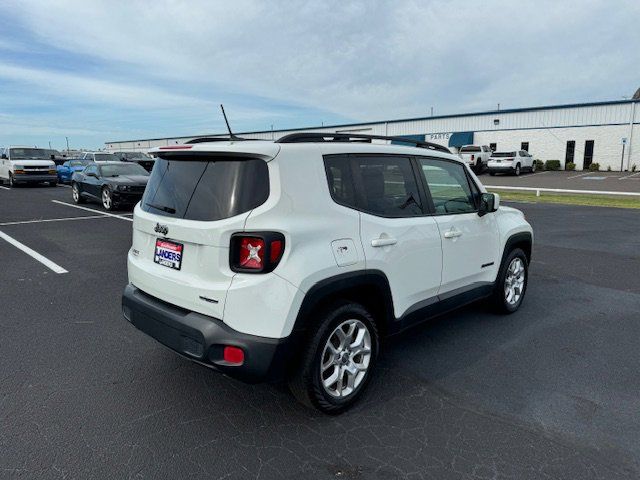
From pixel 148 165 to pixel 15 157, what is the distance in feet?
20.3

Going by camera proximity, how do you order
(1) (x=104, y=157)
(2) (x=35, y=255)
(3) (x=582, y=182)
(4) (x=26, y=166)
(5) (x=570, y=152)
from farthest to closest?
Answer: (5) (x=570, y=152) → (3) (x=582, y=182) → (4) (x=26, y=166) → (1) (x=104, y=157) → (2) (x=35, y=255)

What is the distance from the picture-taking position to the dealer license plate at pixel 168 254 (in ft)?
9.82

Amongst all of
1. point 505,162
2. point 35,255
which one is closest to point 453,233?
point 35,255

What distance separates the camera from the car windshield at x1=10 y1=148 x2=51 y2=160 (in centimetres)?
2297

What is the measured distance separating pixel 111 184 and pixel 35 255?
6.39 meters

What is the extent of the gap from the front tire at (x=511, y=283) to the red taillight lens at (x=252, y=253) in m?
2.93

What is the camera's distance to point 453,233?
3.85 m

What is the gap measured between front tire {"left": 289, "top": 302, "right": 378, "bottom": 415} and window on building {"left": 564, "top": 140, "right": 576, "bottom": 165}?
40.3m

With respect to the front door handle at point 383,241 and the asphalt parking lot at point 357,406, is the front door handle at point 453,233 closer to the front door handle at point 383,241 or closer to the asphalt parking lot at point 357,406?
the front door handle at point 383,241

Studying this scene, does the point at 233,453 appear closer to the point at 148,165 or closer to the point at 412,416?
the point at 412,416

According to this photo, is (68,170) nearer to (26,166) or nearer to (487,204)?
(26,166)

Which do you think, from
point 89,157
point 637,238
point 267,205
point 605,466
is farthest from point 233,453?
point 89,157

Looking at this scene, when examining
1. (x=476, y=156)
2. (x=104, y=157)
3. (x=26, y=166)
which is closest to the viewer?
(x=104, y=157)

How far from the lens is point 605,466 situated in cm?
255
